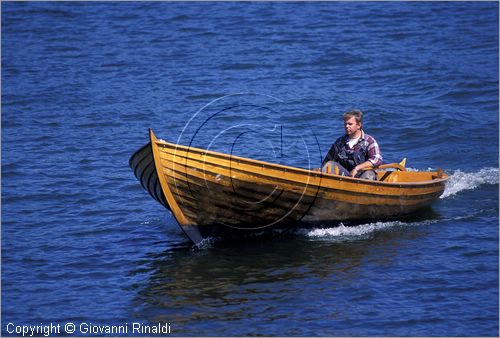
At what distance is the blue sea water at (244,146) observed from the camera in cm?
1171

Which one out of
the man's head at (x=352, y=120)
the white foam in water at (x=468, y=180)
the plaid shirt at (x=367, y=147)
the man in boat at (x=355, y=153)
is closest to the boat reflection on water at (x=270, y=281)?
→ the man in boat at (x=355, y=153)

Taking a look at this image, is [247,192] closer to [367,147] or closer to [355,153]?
[355,153]

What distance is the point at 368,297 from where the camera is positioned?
1172 centimetres

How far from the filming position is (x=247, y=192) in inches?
511

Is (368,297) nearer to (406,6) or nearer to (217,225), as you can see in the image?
(217,225)

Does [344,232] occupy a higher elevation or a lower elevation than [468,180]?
lower

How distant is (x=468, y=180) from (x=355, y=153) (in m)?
3.70

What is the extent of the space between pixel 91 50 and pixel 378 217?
1624 centimetres

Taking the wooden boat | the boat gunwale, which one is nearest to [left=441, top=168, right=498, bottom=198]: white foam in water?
the boat gunwale

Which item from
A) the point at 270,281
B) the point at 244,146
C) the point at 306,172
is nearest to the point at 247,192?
the point at 306,172

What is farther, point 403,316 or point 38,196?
point 38,196

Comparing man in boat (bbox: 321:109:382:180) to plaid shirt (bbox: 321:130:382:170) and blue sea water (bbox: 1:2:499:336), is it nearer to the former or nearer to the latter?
plaid shirt (bbox: 321:130:382:170)

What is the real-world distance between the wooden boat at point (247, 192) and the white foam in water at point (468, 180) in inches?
80.3

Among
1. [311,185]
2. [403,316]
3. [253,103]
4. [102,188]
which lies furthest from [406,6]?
[403,316]
